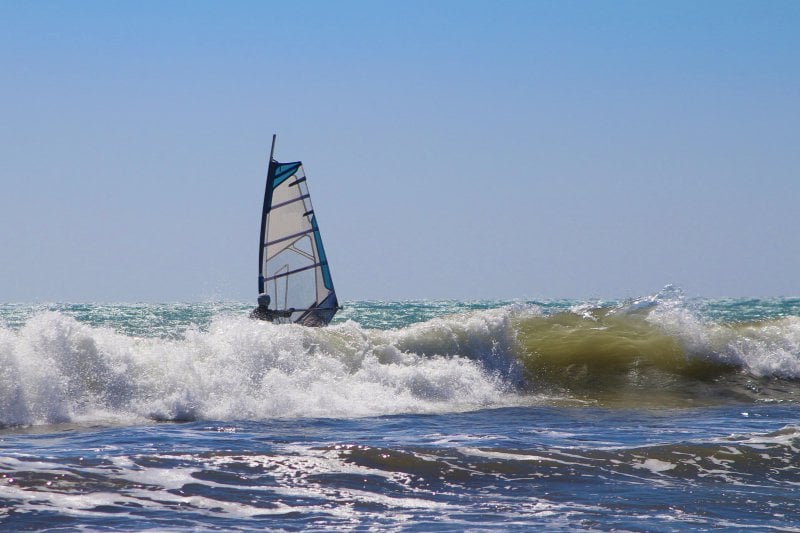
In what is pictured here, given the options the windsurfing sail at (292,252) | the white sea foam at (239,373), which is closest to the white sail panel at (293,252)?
the windsurfing sail at (292,252)

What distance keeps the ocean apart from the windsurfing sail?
3.84 m

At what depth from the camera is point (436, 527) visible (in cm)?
600

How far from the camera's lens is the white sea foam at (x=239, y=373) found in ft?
37.8

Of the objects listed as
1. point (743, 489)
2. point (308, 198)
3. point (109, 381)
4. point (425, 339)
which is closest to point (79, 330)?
point (109, 381)

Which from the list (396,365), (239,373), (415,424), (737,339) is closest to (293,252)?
(396,365)

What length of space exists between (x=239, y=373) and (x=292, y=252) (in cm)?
647

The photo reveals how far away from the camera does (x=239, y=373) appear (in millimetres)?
12680

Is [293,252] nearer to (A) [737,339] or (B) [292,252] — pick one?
(B) [292,252]

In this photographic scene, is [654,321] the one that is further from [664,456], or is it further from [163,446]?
[163,446]

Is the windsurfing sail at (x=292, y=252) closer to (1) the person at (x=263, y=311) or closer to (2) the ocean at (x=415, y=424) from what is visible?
(1) the person at (x=263, y=311)

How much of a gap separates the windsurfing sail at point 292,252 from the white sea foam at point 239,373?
3762 mm

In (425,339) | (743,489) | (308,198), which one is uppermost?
(308,198)

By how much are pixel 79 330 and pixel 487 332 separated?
6.05m

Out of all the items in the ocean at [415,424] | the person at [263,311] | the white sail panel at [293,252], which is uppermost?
the white sail panel at [293,252]
